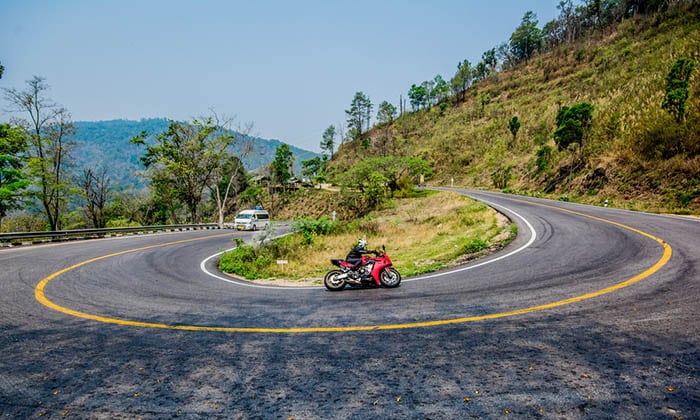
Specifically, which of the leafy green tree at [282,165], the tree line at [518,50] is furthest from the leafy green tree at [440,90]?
the leafy green tree at [282,165]

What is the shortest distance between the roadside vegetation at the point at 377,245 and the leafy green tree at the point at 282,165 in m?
51.3

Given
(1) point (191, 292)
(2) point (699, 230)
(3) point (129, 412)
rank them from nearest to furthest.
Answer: (3) point (129, 412)
(1) point (191, 292)
(2) point (699, 230)

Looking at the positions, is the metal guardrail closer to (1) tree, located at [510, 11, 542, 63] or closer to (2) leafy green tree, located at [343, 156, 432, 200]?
(2) leafy green tree, located at [343, 156, 432, 200]

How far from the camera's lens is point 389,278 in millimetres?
8836

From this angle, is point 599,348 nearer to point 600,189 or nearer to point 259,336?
point 259,336

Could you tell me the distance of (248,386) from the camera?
3.73m

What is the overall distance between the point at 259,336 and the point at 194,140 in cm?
4014

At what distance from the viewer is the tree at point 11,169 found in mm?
23250

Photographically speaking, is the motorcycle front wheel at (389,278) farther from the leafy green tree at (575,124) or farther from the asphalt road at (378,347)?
the leafy green tree at (575,124)

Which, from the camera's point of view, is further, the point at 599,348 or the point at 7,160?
the point at 7,160

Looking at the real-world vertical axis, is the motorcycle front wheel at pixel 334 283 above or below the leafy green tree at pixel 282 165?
below

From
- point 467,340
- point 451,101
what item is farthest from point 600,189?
point 451,101

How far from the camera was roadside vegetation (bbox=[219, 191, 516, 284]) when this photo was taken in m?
12.2

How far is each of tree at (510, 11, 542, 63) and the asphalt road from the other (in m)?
121
